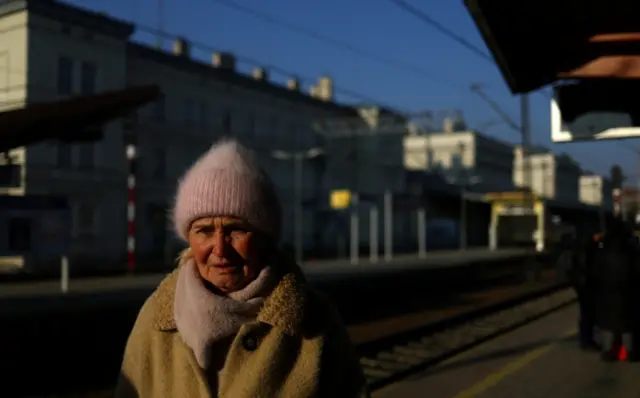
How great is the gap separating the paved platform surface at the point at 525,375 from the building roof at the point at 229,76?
36420 mm

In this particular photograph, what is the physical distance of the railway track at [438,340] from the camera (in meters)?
9.75

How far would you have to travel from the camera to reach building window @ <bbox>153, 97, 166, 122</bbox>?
4572 centimetres

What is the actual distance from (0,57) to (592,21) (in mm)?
36513

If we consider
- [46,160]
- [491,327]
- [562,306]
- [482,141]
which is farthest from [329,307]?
[482,141]

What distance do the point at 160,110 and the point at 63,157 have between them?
867cm

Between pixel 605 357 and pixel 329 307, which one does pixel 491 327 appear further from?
pixel 329 307

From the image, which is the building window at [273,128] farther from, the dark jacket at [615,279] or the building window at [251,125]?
the dark jacket at [615,279]

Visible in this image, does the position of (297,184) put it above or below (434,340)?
above

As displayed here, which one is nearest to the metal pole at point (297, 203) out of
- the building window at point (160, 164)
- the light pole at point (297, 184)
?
the light pole at point (297, 184)

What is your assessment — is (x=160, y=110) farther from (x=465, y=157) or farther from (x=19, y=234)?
(x=465, y=157)

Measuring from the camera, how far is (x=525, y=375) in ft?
30.0

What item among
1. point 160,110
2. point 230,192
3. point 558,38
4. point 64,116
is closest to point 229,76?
point 160,110

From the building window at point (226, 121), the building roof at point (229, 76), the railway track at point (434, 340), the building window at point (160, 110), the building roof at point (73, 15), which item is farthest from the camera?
the building window at point (226, 121)

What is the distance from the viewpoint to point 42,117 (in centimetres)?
1084
